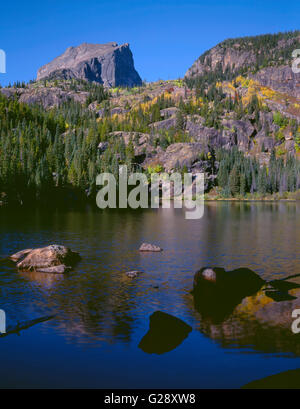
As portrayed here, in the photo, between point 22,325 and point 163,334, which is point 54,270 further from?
point 163,334

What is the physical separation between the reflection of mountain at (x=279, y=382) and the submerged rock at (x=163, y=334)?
5.25 m

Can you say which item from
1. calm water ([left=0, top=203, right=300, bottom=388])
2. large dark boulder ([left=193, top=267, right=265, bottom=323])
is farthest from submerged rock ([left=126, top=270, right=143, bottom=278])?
large dark boulder ([left=193, top=267, right=265, bottom=323])

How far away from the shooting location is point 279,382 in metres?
16.0

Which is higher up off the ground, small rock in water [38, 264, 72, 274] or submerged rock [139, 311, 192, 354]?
small rock in water [38, 264, 72, 274]

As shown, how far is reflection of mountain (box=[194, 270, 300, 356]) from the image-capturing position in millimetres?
20266

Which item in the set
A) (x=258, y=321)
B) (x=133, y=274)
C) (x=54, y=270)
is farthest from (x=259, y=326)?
(x=54, y=270)

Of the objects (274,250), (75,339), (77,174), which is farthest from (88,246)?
(77,174)

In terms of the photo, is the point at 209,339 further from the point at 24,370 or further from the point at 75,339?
the point at 24,370

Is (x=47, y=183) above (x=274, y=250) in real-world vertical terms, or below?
above

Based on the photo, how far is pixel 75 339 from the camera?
21.0 metres

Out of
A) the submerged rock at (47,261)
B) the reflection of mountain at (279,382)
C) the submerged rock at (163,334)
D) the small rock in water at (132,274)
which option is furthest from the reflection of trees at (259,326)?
the submerged rock at (47,261)

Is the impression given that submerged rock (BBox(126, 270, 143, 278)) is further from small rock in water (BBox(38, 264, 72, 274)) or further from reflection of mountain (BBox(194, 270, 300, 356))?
reflection of mountain (BBox(194, 270, 300, 356))

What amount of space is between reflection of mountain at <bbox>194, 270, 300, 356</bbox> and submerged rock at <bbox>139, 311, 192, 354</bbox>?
157 cm

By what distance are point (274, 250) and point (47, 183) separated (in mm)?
117830
